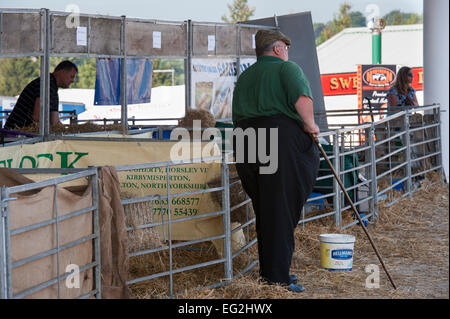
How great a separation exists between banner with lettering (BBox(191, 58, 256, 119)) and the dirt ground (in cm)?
396

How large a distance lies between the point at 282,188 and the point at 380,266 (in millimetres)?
1648

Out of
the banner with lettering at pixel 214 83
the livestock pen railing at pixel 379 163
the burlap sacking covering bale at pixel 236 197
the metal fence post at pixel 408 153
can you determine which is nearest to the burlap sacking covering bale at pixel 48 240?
the burlap sacking covering bale at pixel 236 197

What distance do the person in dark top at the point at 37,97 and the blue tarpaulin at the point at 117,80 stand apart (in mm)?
1354

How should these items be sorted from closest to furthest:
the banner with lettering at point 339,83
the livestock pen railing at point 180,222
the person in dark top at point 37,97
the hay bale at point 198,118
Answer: the livestock pen railing at point 180,222 < the hay bale at point 198,118 < the person in dark top at point 37,97 < the banner with lettering at point 339,83

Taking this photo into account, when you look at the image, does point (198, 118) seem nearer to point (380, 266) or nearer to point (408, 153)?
point (380, 266)

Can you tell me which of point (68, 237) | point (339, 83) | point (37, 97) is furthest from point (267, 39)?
point (339, 83)

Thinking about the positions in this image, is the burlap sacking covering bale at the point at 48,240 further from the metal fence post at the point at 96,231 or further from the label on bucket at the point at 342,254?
the label on bucket at the point at 342,254


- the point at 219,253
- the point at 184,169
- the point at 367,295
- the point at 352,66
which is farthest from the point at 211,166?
the point at 352,66

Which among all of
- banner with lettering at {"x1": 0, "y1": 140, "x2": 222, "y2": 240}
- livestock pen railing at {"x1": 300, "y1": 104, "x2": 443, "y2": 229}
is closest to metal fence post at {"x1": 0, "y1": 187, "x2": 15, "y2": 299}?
banner with lettering at {"x1": 0, "y1": 140, "x2": 222, "y2": 240}

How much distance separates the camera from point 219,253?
5.35 m

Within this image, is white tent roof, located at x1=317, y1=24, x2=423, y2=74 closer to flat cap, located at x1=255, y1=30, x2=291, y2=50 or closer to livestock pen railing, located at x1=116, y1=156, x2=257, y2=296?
livestock pen railing, located at x1=116, y1=156, x2=257, y2=296

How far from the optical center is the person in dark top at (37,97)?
28.9ft

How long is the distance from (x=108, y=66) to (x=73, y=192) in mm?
6348

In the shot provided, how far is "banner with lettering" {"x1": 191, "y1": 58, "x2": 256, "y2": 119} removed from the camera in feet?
36.7
